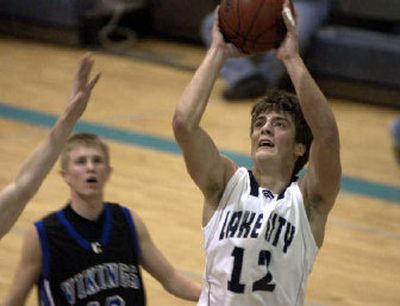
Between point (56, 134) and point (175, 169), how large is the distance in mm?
4337

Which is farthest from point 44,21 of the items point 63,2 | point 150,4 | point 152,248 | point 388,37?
point 152,248

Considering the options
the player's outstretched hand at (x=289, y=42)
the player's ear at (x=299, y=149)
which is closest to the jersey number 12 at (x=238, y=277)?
the player's ear at (x=299, y=149)

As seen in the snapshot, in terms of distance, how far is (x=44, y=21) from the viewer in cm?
1120

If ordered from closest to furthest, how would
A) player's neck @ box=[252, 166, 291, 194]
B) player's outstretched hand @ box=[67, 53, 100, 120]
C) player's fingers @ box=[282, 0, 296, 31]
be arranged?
player's outstretched hand @ box=[67, 53, 100, 120]
player's fingers @ box=[282, 0, 296, 31]
player's neck @ box=[252, 166, 291, 194]

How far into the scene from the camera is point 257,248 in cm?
362

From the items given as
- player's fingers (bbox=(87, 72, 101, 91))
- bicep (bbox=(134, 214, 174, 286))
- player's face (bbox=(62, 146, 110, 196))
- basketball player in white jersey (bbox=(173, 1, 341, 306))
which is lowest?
bicep (bbox=(134, 214, 174, 286))

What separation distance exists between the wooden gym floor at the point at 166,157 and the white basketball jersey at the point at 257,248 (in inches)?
75.3

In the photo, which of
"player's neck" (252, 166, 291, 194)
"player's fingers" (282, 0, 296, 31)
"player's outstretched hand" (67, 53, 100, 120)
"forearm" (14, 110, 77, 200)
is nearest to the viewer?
"forearm" (14, 110, 77, 200)

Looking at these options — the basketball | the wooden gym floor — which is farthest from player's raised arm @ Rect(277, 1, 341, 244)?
the wooden gym floor

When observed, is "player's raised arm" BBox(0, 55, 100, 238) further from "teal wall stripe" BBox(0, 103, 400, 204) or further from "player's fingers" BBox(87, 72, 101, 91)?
"teal wall stripe" BBox(0, 103, 400, 204)

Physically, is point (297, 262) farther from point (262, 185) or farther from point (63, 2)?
point (63, 2)

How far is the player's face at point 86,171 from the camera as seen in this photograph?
4250 mm

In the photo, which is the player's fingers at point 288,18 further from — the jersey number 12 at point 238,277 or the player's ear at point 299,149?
the jersey number 12 at point 238,277

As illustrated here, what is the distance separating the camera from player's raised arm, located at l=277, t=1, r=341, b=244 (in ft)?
11.6
